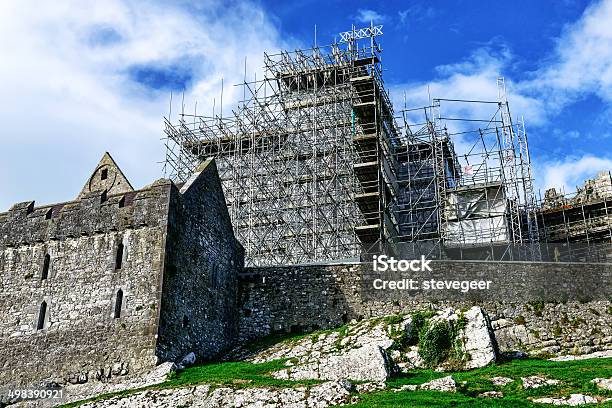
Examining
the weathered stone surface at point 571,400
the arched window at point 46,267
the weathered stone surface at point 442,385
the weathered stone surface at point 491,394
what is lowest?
the weathered stone surface at point 571,400

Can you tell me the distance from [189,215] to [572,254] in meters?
19.1

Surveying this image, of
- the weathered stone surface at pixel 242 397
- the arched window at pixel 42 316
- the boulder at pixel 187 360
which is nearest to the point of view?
the weathered stone surface at pixel 242 397

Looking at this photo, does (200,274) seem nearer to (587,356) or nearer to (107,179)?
(107,179)

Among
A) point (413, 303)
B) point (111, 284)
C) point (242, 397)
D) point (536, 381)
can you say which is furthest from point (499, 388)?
point (111, 284)

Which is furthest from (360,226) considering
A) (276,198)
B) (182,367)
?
(182,367)

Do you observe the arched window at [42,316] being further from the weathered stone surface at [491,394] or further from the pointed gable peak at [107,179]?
the weathered stone surface at [491,394]

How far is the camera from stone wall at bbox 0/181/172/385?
26.4m

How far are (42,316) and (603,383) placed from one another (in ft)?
65.8

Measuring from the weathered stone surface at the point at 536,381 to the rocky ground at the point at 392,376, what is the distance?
3cm

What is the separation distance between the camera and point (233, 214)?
151 ft

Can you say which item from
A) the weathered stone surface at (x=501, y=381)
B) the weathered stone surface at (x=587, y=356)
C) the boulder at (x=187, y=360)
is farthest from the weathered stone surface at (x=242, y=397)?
the weathered stone surface at (x=587, y=356)

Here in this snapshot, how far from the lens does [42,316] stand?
28.2 metres

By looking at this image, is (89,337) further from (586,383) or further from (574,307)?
(574,307)

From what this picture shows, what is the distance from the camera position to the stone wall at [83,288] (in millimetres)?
26375
